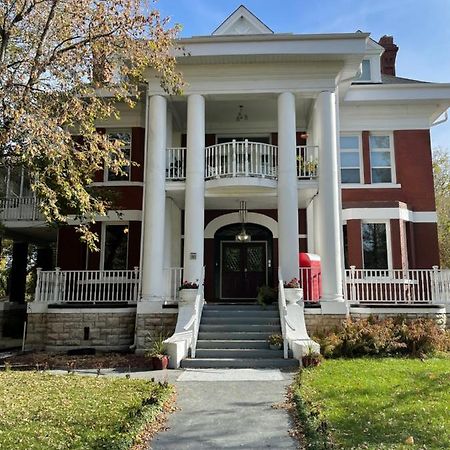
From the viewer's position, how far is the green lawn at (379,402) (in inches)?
212

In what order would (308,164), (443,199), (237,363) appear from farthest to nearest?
(443,199) < (308,164) < (237,363)

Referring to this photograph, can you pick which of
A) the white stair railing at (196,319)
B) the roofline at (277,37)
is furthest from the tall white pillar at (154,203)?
the roofline at (277,37)

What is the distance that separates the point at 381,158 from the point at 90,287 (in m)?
11.1

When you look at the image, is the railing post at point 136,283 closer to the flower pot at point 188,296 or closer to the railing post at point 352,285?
the flower pot at point 188,296

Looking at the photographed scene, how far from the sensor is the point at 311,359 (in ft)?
32.6

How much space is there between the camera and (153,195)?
1401 centimetres

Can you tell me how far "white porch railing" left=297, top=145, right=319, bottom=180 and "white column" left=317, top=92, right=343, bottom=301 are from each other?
0.39 m

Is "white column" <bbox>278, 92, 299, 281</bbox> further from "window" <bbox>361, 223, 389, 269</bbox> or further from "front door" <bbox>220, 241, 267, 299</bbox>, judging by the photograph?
"front door" <bbox>220, 241, 267, 299</bbox>

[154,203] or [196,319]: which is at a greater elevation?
[154,203]

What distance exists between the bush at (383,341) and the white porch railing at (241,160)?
5.23 meters

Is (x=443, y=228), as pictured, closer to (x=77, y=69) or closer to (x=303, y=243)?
(x=303, y=243)

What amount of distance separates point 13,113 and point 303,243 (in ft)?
35.8

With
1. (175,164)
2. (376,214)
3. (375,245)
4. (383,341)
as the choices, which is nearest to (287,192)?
(376,214)

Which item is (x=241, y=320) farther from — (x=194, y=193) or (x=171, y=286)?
(x=194, y=193)
